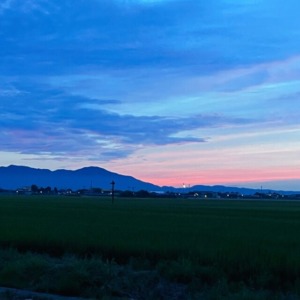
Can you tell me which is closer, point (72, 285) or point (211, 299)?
point (211, 299)

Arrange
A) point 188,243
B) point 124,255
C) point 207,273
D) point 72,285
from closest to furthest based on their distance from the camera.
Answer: point 72,285
point 207,273
point 124,255
point 188,243

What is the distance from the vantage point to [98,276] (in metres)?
16.5

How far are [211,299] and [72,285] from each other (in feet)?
11.9

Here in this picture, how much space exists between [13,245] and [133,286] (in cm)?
1005

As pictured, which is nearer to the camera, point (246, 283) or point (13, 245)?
point (246, 283)

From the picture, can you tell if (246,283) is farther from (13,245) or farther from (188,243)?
(13,245)

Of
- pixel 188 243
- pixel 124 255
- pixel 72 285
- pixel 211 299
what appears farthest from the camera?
pixel 188 243

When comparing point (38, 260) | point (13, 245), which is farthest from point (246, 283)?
point (13, 245)

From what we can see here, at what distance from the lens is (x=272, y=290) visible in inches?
623

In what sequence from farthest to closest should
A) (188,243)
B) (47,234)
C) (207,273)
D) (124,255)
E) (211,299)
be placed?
1. (47,234)
2. (188,243)
3. (124,255)
4. (207,273)
5. (211,299)

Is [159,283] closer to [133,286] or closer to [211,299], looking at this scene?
[133,286]

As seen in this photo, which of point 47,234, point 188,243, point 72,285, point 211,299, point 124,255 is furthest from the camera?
point 47,234

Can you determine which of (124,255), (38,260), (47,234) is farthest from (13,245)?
(38,260)

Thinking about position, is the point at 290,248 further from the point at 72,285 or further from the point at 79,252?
the point at 72,285
